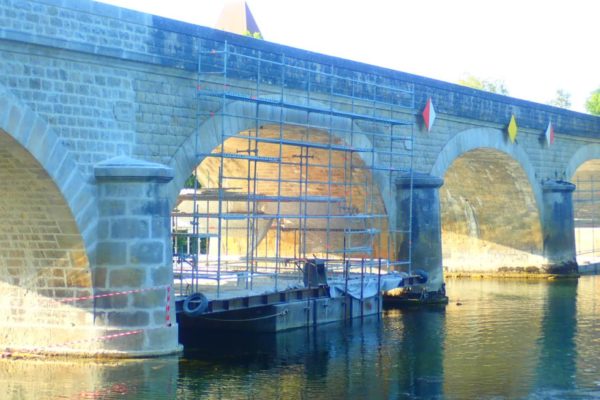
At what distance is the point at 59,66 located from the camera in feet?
41.8

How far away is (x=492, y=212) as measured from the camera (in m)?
28.5

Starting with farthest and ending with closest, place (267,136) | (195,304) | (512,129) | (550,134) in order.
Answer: (550,134), (512,129), (267,136), (195,304)

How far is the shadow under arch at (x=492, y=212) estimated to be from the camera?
26.7 meters

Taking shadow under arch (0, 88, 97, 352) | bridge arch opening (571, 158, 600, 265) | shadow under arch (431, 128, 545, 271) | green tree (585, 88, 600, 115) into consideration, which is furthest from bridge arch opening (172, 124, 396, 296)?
green tree (585, 88, 600, 115)

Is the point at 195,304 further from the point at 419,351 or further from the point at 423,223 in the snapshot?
the point at 423,223

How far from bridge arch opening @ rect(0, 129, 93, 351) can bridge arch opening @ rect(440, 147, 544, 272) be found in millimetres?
15221

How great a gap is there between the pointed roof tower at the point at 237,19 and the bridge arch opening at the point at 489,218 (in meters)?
25.6

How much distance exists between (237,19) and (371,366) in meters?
41.1

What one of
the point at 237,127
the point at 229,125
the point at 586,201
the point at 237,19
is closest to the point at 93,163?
the point at 229,125

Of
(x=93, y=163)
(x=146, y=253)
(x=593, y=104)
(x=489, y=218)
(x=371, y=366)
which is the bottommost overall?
(x=371, y=366)

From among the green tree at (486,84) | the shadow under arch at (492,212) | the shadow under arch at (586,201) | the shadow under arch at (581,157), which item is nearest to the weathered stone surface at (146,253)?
the shadow under arch at (492,212)

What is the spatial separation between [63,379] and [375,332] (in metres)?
6.20

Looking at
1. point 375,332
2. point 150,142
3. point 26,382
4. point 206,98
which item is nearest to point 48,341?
point 26,382

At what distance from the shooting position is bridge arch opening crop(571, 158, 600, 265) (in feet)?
107
